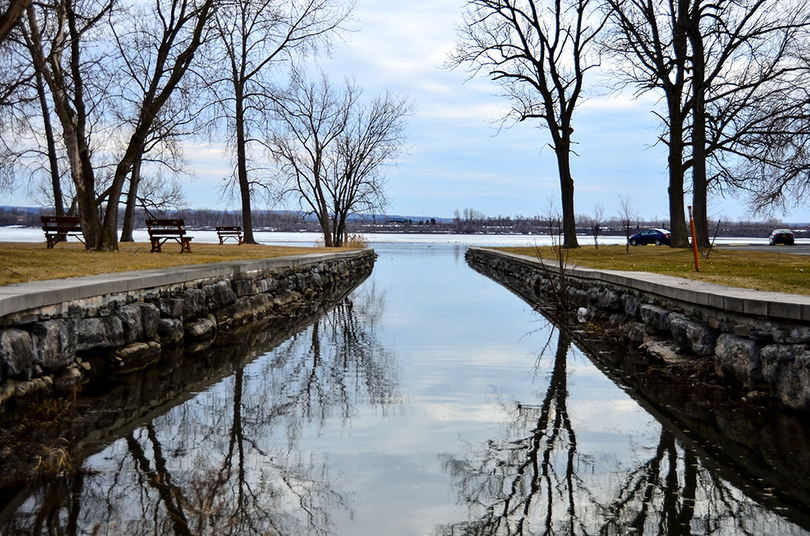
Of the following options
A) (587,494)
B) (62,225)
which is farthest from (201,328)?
(62,225)

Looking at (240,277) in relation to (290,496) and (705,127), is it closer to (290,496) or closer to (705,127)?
(290,496)

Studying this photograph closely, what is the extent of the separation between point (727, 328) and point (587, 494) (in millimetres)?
3530

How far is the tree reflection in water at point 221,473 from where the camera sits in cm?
360

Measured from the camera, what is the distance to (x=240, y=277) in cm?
1232

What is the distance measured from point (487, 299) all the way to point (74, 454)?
12.4 m

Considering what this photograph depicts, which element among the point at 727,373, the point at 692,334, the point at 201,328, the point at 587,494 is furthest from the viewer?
the point at 201,328

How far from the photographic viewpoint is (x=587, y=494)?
4055 millimetres

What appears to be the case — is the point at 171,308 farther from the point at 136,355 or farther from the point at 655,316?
the point at 655,316

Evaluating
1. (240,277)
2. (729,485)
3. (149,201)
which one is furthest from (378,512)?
(149,201)

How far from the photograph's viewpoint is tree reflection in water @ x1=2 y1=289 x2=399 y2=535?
360 centimetres

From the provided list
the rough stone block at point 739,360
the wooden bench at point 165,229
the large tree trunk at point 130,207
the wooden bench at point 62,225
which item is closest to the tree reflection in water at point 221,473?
the rough stone block at point 739,360

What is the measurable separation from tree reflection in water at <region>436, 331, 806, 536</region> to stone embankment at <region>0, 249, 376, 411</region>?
3647 mm

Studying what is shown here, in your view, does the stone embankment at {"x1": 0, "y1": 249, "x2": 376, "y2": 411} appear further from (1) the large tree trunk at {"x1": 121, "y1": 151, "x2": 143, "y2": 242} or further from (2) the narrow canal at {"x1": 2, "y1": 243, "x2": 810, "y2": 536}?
(1) the large tree trunk at {"x1": 121, "y1": 151, "x2": 143, "y2": 242}

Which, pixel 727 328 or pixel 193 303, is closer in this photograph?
pixel 727 328
